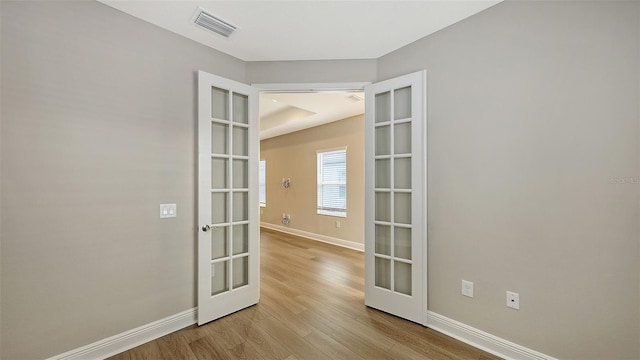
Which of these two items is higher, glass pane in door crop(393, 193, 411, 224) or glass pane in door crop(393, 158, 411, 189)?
glass pane in door crop(393, 158, 411, 189)

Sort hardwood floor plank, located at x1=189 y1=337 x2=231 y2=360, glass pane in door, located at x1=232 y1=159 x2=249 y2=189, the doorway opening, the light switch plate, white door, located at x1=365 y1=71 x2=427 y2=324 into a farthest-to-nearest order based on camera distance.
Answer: the doorway opening < glass pane in door, located at x1=232 y1=159 x2=249 y2=189 < white door, located at x1=365 y1=71 x2=427 y2=324 < the light switch plate < hardwood floor plank, located at x1=189 y1=337 x2=231 y2=360

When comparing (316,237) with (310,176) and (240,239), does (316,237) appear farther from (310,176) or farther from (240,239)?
(240,239)

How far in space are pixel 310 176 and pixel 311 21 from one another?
13.7 feet

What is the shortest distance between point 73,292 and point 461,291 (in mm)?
2912

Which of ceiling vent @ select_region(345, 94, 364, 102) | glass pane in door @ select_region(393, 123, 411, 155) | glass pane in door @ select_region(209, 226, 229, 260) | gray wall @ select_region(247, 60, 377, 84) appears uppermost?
ceiling vent @ select_region(345, 94, 364, 102)

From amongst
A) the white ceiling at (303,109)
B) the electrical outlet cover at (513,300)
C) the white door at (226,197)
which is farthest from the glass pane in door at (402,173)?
the white door at (226,197)

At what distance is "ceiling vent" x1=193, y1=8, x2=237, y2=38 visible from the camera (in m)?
2.01

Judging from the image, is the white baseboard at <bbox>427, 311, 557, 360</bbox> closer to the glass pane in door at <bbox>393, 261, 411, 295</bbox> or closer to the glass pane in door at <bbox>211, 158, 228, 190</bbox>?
the glass pane in door at <bbox>393, 261, 411, 295</bbox>

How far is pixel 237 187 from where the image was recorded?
265cm

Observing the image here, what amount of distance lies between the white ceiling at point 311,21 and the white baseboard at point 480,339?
2.50 meters

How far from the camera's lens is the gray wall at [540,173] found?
148cm

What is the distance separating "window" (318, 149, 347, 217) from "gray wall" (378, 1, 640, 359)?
125 inches

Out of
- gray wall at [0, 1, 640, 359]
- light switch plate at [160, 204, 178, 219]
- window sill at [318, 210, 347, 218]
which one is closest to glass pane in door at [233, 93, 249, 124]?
gray wall at [0, 1, 640, 359]

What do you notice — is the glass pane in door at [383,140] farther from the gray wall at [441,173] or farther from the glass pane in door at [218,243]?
the glass pane in door at [218,243]
